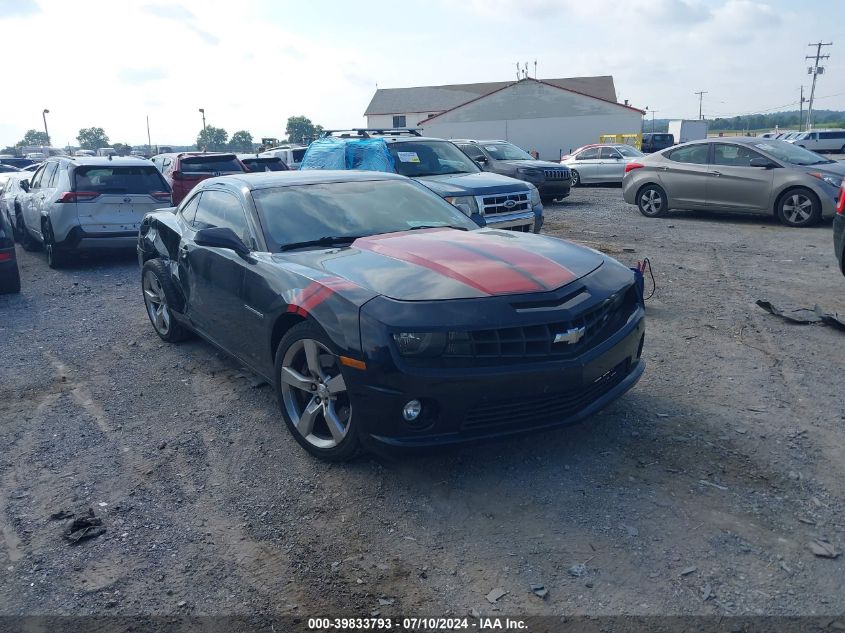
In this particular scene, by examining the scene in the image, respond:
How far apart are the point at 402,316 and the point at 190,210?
327cm

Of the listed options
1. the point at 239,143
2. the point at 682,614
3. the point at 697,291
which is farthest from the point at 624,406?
the point at 239,143

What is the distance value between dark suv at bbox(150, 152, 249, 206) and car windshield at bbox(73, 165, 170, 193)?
9.73ft

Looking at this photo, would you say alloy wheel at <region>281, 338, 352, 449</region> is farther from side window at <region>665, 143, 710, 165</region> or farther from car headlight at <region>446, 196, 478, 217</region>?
side window at <region>665, 143, 710, 165</region>

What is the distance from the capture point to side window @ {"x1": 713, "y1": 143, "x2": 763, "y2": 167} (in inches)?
505

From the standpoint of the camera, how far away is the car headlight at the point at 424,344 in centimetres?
347

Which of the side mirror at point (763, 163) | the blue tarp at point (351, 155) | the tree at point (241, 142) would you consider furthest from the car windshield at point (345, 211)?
the tree at point (241, 142)

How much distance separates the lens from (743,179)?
12906 mm

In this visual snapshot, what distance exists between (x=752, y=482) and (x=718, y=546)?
0.68 meters

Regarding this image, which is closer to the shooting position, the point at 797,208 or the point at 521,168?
the point at 797,208

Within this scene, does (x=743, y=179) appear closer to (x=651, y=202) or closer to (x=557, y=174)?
(x=651, y=202)

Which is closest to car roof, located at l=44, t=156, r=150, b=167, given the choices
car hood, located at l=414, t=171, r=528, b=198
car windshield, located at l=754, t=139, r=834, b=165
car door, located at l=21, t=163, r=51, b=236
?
car door, located at l=21, t=163, r=51, b=236

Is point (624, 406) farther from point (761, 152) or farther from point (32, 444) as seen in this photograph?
point (761, 152)

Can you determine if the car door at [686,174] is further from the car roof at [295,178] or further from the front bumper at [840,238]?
the car roof at [295,178]

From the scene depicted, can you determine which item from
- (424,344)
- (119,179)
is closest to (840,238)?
(424,344)
